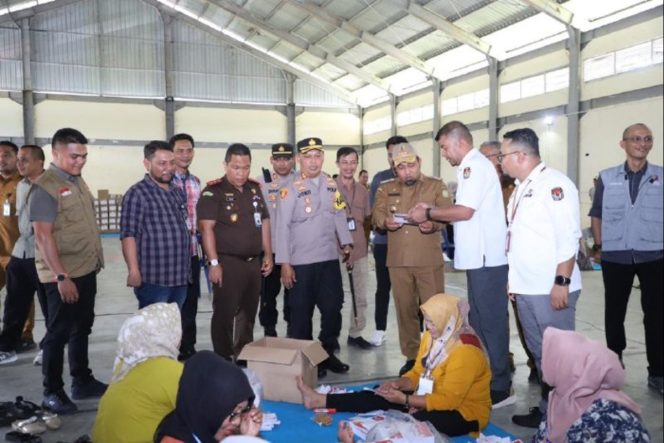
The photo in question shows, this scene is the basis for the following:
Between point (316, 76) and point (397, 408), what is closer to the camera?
point (397, 408)

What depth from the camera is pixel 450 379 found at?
2.91 metres

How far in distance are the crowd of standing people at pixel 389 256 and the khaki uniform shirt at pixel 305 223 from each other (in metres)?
0.01

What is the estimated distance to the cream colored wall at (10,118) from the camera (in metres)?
16.9

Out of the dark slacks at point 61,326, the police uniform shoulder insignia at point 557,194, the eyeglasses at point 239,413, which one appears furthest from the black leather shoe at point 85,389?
the police uniform shoulder insignia at point 557,194

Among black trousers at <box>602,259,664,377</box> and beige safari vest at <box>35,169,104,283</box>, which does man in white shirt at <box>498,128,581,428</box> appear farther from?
beige safari vest at <box>35,169,104,283</box>

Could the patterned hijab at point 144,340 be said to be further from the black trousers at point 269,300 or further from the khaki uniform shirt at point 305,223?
the black trousers at point 269,300

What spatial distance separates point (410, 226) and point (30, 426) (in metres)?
2.57

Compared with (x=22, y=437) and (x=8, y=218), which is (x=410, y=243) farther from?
(x=8, y=218)

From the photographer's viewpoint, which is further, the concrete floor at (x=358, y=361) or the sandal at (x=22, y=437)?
the concrete floor at (x=358, y=361)

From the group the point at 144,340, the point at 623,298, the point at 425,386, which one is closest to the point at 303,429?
the point at 425,386

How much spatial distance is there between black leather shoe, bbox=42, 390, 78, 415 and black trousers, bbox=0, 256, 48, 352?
1207mm

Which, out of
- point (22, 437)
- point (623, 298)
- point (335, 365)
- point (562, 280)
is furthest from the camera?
point (335, 365)

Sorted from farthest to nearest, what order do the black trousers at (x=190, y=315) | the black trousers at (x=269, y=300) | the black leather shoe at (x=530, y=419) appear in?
the black trousers at (x=269, y=300), the black trousers at (x=190, y=315), the black leather shoe at (x=530, y=419)

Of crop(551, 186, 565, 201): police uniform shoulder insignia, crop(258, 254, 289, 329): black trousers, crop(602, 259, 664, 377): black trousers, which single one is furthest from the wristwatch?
crop(258, 254, 289, 329): black trousers
